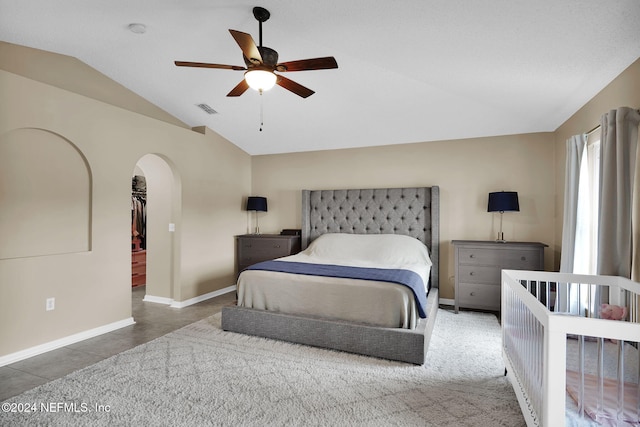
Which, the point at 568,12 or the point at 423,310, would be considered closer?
the point at 568,12

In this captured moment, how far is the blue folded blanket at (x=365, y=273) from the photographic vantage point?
2748mm

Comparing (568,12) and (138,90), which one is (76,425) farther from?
(568,12)

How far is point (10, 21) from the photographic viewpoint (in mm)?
2512

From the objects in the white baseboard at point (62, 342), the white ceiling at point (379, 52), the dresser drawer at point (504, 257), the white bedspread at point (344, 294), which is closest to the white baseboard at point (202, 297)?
the white baseboard at point (62, 342)

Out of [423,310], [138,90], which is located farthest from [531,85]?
[138,90]

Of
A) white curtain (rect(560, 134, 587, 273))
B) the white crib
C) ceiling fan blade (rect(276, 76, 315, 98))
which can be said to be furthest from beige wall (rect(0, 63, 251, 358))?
white curtain (rect(560, 134, 587, 273))

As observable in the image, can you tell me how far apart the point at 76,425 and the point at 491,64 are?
12.1ft

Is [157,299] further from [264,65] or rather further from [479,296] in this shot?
[479,296]

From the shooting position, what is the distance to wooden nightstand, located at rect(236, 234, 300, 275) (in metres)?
4.86

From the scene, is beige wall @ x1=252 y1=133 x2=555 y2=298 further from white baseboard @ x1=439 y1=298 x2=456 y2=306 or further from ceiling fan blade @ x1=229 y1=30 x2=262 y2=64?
ceiling fan blade @ x1=229 y1=30 x2=262 y2=64

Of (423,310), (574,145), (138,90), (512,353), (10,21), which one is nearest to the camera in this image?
(512,353)

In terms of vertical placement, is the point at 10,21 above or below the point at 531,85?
above

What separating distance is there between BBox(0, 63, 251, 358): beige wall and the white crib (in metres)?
3.67

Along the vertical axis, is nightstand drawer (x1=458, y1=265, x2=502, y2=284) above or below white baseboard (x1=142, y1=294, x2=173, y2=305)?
above
